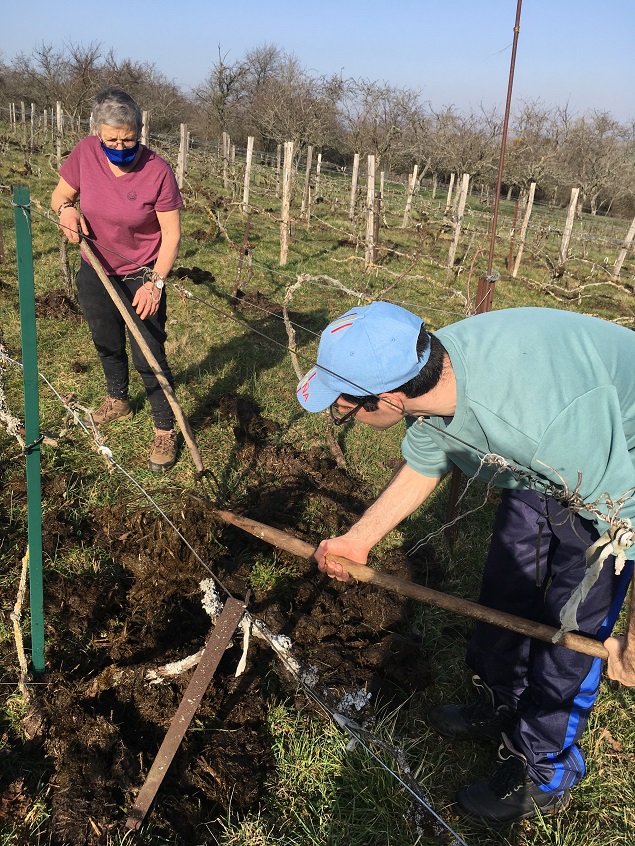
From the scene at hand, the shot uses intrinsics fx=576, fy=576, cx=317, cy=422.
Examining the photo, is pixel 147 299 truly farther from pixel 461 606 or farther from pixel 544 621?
pixel 544 621

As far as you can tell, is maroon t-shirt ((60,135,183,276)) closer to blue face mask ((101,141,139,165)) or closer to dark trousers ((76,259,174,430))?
blue face mask ((101,141,139,165))

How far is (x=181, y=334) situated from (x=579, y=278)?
1304 centimetres

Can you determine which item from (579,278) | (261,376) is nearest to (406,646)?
(261,376)

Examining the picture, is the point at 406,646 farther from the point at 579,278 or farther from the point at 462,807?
the point at 579,278

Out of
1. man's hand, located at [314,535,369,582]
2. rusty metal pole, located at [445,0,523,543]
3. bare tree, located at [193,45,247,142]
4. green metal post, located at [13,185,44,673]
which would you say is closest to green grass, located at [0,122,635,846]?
rusty metal pole, located at [445,0,523,543]

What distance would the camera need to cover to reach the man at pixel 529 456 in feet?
5.18

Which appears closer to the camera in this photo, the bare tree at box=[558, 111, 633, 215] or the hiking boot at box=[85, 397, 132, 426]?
the hiking boot at box=[85, 397, 132, 426]

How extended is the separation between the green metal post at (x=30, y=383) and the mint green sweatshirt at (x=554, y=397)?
1.30 m

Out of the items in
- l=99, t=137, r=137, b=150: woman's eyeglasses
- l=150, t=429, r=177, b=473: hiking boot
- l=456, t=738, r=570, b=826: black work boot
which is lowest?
l=456, t=738, r=570, b=826: black work boot

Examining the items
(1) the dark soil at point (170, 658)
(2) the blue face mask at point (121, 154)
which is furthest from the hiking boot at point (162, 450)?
(2) the blue face mask at point (121, 154)

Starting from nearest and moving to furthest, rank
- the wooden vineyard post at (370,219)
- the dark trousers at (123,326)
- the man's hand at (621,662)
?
the man's hand at (621,662) < the dark trousers at (123,326) < the wooden vineyard post at (370,219)

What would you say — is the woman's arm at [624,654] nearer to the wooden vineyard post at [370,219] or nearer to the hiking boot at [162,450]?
the hiking boot at [162,450]

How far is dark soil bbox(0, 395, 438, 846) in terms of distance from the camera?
6.59ft

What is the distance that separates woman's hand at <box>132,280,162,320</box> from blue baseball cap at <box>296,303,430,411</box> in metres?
1.84
